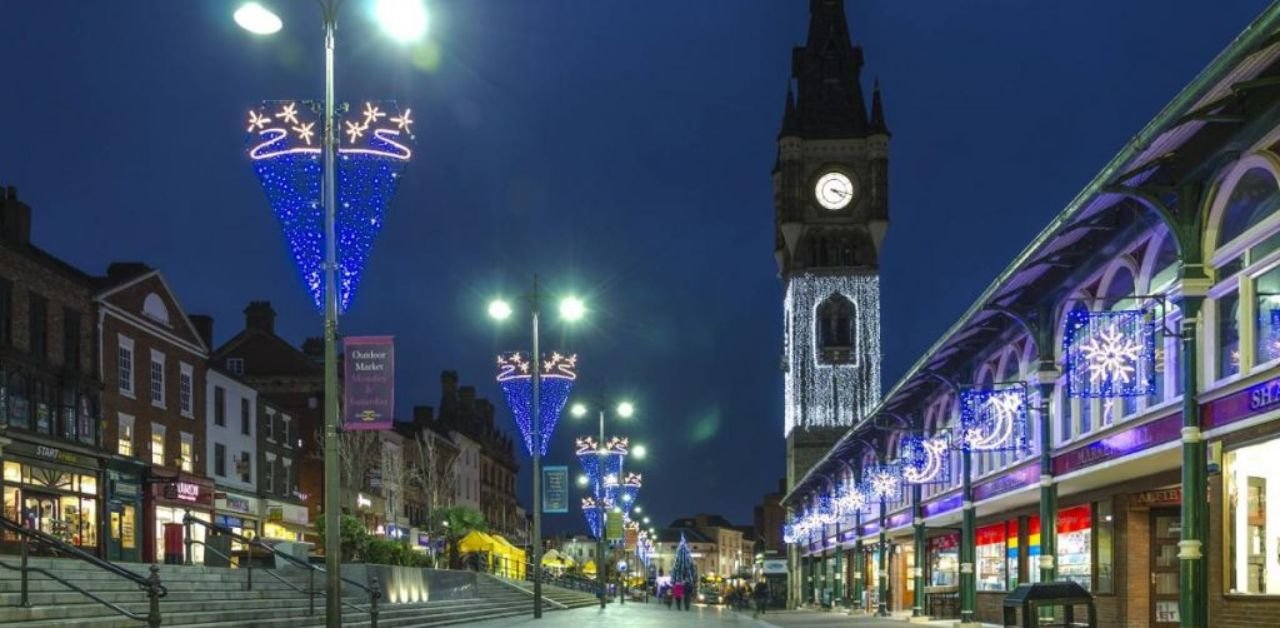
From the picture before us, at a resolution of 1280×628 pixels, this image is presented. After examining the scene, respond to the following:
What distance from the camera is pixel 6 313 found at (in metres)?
35.3

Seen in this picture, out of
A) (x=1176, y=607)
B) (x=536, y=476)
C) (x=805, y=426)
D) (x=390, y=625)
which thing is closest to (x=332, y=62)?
(x=390, y=625)

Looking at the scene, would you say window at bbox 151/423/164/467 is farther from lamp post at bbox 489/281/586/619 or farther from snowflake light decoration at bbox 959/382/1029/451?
snowflake light decoration at bbox 959/382/1029/451

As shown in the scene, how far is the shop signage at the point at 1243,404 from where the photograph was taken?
53.2ft

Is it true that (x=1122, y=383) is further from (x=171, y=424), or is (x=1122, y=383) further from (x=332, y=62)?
(x=171, y=424)

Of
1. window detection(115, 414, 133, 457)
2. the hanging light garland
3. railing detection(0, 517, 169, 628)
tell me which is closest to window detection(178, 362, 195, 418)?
window detection(115, 414, 133, 457)

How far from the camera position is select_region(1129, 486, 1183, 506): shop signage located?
79.5 feet

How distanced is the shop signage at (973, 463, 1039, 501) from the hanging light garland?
76.3 metres

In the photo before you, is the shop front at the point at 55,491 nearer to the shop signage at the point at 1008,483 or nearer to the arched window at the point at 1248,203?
the shop signage at the point at 1008,483

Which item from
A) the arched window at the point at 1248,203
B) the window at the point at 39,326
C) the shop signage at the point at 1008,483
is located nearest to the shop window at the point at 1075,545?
the shop signage at the point at 1008,483

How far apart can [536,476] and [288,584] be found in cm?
1302

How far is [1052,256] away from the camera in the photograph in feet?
77.8

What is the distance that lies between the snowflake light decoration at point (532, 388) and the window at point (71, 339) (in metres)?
12.4

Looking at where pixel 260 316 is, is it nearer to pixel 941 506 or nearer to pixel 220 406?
pixel 220 406

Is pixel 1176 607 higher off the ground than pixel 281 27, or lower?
lower
